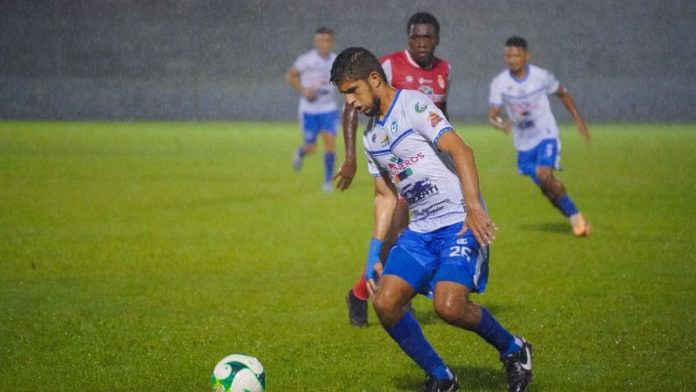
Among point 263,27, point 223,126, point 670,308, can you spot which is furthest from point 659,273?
point 263,27

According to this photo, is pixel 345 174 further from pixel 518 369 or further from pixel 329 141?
pixel 329 141

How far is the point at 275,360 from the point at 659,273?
13.9ft

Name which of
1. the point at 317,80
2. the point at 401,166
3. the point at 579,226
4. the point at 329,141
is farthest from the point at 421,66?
the point at 317,80

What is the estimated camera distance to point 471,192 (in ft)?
16.2

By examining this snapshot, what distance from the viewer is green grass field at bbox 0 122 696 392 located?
19.4ft

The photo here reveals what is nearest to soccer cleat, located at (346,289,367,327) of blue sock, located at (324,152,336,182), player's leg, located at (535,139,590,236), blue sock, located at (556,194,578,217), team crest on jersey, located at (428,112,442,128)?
team crest on jersey, located at (428,112,442,128)

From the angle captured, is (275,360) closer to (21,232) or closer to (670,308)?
(670,308)

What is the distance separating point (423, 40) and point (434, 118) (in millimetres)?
2392

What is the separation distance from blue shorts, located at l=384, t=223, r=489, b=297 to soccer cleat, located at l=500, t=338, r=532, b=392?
38cm

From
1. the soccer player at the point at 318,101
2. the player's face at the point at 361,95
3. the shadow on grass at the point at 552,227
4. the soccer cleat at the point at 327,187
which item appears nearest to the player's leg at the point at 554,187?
the shadow on grass at the point at 552,227

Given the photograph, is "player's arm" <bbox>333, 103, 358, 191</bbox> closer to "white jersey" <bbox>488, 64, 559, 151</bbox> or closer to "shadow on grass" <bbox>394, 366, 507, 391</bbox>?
"shadow on grass" <bbox>394, 366, 507, 391</bbox>

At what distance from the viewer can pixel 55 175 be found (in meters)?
17.5

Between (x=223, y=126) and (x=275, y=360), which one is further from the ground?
(x=275, y=360)

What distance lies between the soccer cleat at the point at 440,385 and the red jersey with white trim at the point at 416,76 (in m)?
2.69
